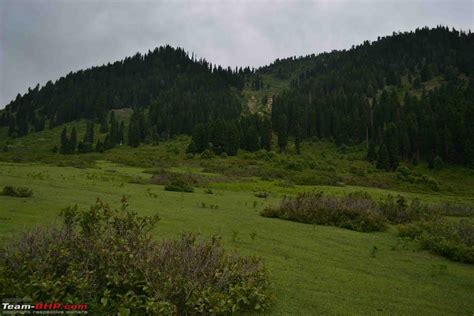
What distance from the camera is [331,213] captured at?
1894 centimetres

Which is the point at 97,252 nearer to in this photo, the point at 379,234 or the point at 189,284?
the point at 189,284

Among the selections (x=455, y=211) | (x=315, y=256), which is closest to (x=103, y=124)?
(x=455, y=211)

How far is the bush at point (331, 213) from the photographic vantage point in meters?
18.2

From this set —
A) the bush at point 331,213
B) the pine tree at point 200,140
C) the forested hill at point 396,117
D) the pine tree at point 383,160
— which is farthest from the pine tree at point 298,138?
the bush at point 331,213

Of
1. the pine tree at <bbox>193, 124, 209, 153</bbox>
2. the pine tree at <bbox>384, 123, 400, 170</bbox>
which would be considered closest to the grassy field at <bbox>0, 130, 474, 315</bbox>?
the pine tree at <bbox>384, 123, 400, 170</bbox>

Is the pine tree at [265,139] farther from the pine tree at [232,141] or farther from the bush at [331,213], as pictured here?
the bush at [331,213]

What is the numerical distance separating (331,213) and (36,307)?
1592cm

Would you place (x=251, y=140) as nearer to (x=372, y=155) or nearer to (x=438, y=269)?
(x=372, y=155)

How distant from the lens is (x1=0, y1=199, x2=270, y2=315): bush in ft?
19.3

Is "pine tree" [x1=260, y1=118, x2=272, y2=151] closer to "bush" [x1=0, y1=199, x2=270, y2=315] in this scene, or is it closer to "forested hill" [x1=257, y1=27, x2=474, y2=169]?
"forested hill" [x1=257, y1=27, x2=474, y2=169]

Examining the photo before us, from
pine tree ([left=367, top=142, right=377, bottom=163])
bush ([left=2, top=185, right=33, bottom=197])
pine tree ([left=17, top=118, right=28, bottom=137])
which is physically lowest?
bush ([left=2, top=185, right=33, bottom=197])

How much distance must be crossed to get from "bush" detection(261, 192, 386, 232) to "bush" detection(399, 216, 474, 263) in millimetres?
1720

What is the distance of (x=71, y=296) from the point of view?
5.75 metres

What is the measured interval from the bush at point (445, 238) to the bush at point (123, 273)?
33.4 feet
